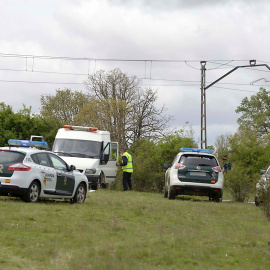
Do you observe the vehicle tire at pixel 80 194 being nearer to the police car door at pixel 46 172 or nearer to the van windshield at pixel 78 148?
the police car door at pixel 46 172

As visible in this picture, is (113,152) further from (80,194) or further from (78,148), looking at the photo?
(80,194)

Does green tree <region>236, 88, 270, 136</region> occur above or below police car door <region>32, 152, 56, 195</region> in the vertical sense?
above

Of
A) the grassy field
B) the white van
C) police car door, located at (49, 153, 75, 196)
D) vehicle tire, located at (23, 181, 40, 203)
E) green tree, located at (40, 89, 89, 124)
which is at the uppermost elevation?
green tree, located at (40, 89, 89, 124)

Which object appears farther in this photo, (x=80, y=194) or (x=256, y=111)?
(x=256, y=111)

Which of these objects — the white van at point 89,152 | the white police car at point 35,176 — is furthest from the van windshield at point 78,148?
the white police car at point 35,176

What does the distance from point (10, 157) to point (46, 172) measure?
3.36 feet

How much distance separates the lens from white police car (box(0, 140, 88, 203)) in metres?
16.5

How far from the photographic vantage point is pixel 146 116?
65.1 meters

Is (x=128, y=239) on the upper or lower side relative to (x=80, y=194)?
lower

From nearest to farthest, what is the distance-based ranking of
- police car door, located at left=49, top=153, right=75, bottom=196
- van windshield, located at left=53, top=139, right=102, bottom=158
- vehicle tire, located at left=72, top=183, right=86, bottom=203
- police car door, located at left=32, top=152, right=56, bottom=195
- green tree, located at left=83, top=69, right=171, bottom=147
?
police car door, located at left=32, top=152, right=56, bottom=195, police car door, located at left=49, top=153, right=75, bottom=196, vehicle tire, located at left=72, top=183, right=86, bottom=203, van windshield, located at left=53, top=139, right=102, bottom=158, green tree, located at left=83, top=69, right=171, bottom=147

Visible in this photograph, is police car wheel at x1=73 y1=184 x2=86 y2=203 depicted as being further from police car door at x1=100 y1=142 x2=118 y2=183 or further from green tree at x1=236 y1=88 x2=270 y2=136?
green tree at x1=236 y1=88 x2=270 y2=136

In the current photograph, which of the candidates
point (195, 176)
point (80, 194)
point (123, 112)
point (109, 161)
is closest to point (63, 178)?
point (80, 194)

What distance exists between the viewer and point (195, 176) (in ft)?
71.8

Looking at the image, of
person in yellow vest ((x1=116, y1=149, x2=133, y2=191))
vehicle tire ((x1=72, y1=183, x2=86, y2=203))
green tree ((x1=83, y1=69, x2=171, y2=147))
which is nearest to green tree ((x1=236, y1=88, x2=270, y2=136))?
green tree ((x1=83, y1=69, x2=171, y2=147))
